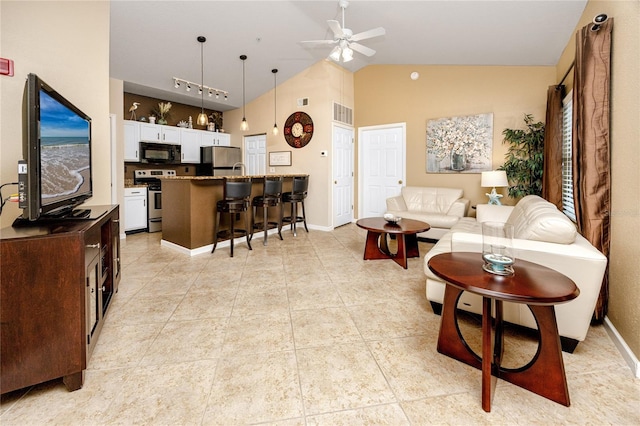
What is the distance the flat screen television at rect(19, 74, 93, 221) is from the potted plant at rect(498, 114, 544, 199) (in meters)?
5.28

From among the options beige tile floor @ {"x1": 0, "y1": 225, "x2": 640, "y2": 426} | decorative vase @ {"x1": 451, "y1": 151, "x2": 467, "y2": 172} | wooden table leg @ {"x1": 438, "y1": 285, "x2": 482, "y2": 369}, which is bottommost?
beige tile floor @ {"x1": 0, "y1": 225, "x2": 640, "y2": 426}

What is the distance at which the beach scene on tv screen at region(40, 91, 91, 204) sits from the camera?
5.57 ft

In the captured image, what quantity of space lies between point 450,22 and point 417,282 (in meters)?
3.14

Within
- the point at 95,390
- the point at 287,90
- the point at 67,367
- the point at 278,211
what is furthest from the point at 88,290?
the point at 287,90

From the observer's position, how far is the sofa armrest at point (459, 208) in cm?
482

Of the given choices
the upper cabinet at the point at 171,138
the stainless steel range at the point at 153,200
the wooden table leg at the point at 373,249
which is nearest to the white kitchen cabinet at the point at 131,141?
the upper cabinet at the point at 171,138

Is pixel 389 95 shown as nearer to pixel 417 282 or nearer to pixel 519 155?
pixel 519 155

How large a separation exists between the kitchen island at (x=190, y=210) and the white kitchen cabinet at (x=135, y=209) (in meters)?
1.12

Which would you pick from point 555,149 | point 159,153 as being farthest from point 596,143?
point 159,153

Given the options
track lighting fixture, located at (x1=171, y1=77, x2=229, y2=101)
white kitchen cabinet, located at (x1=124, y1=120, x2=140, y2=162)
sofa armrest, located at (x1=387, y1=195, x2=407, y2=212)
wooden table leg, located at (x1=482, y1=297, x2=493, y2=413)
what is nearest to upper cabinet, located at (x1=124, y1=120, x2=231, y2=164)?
white kitchen cabinet, located at (x1=124, y1=120, x2=140, y2=162)

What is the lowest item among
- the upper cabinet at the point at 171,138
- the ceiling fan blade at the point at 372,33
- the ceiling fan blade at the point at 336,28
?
the upper cabinet at the point at 171,138

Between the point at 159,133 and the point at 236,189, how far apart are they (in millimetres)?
2884

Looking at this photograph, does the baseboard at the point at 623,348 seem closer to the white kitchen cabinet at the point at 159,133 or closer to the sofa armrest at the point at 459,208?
the sofa armrest at the point at 459,208

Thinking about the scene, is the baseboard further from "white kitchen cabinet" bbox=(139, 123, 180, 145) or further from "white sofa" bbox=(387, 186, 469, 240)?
"white kitchen cabinet" bbox=(139, 123, 180, 145)
